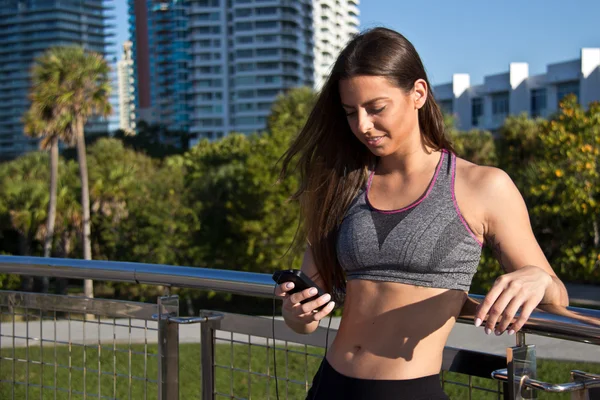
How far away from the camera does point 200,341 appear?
3014 millimetres

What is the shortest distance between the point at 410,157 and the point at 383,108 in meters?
0.17

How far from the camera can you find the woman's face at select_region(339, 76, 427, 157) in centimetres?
205

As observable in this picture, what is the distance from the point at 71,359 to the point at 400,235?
7.45 ft

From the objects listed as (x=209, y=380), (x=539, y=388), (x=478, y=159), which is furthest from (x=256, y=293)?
(x=478, y=159)

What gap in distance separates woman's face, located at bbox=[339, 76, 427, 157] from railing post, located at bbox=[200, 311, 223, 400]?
110 cm

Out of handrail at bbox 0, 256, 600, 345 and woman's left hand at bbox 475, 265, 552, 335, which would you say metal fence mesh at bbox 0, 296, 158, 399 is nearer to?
handrail at bbox 0, 256, 600, 345

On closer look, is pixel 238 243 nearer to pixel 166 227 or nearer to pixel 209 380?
pixel 166 227

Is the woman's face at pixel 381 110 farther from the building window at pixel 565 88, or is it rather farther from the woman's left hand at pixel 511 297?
the building window at pixel 565 88

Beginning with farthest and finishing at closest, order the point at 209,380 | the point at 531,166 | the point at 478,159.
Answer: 1. the point at 478,159
2. the point at 531,166
3. the point at 209,380

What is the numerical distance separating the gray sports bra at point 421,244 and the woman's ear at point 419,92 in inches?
6.9

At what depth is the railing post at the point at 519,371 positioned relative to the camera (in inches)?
78.2

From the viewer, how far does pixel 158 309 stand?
3.00 meters

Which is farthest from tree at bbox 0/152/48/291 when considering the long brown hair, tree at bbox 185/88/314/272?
the long brown hair

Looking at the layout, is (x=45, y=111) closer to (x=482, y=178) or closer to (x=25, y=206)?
(x=25, y=206)
